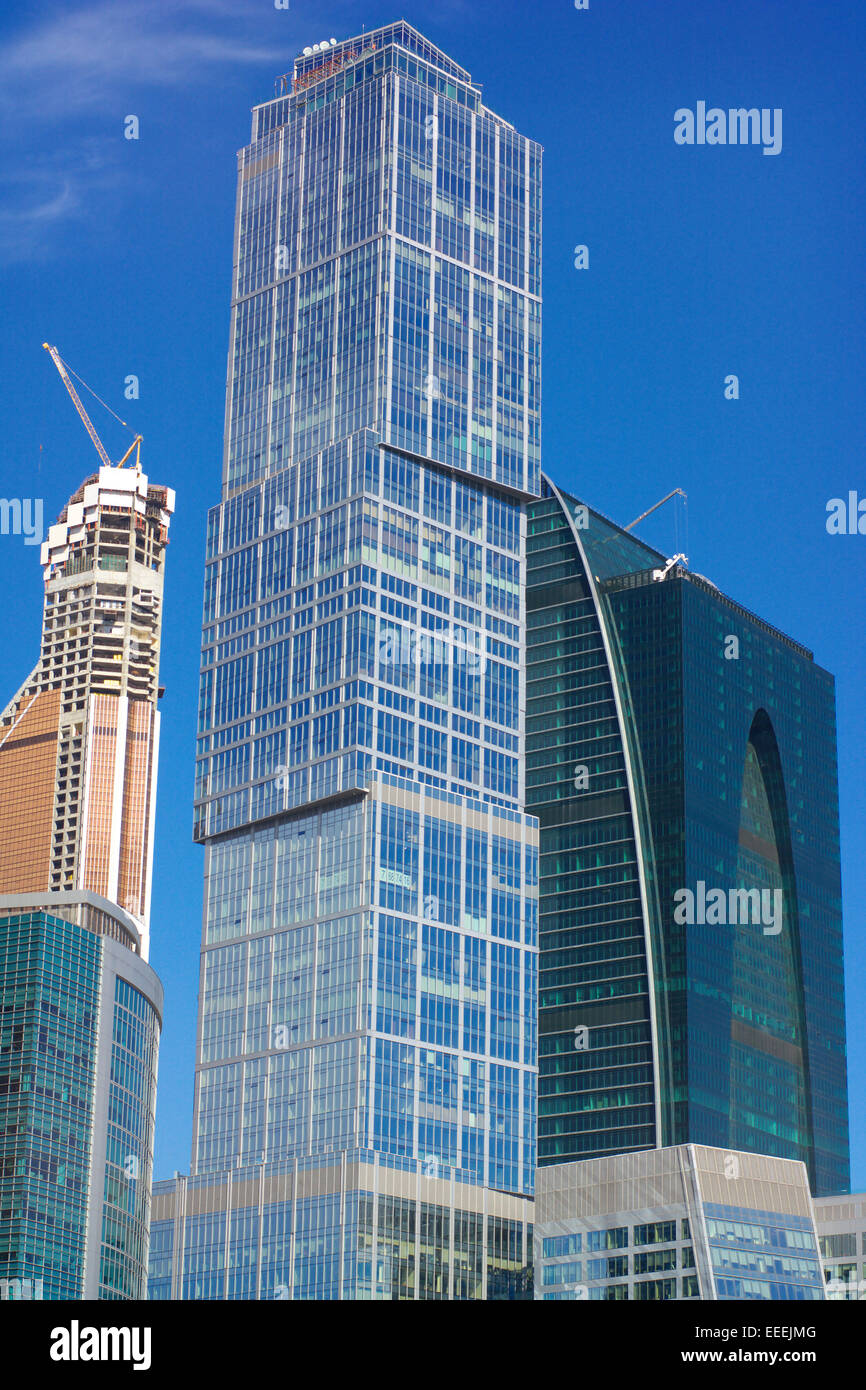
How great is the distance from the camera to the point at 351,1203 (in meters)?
196
